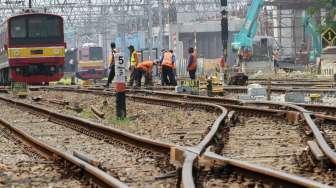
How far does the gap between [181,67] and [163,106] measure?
37972mm

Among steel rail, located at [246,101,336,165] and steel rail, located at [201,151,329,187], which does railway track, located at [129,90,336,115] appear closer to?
steel rail, located at [246,101,336,165]

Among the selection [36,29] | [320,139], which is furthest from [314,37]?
[320,139]

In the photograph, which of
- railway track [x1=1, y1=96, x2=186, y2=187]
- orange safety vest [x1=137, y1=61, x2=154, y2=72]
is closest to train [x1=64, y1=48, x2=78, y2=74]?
orange safety vest [x1=137, y1=61, x2=154, y2=72]

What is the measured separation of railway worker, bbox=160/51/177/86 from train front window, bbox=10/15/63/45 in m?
7.56

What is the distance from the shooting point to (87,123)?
40.5ft

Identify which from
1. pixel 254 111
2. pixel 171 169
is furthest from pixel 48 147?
pixel 254 111

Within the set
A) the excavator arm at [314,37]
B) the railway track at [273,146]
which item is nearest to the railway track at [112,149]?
the railway track at [273,146]

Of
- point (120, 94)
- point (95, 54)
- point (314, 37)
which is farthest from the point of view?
point (95, 54)

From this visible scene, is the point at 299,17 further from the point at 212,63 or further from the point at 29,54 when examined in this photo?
the point at 29,54

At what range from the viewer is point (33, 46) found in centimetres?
3225

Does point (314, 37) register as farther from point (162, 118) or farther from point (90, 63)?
point (162, 118)

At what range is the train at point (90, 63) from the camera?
60088 millimetres

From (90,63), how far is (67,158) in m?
53.9

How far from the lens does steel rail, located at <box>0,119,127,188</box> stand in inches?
236
